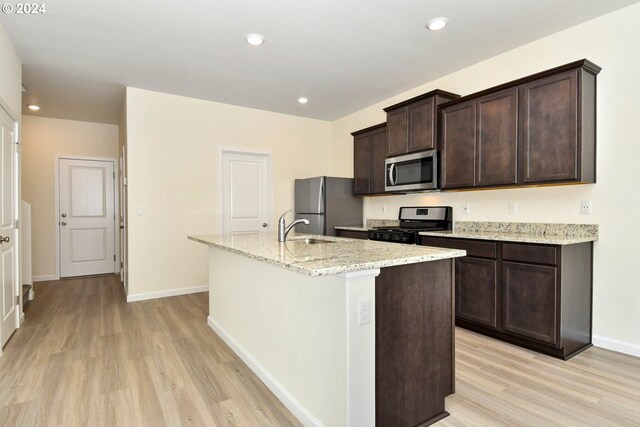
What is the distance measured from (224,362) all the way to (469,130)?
2923 millimetres

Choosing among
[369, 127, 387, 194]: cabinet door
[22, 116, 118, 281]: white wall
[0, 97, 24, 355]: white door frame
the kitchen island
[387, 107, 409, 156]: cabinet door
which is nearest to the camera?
the kitchen island

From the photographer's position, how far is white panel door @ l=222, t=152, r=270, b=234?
4.96 m

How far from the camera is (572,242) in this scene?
2.49 m

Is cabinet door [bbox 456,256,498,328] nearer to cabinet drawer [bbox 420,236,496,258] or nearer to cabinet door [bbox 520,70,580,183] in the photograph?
cabinet drawer [bbox 420,236,496,258]

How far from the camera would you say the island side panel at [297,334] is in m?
1.54

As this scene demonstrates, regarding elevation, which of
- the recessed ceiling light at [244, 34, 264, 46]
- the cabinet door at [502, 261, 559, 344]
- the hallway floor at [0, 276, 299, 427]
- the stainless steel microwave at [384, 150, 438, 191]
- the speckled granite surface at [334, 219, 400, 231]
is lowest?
the hallway floor at [0, 276, 299, 427]

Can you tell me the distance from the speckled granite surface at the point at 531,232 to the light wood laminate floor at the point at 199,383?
34.1 inches

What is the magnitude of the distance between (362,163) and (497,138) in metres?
2.09

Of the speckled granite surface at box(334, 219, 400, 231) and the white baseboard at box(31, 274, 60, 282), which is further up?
the speckled granite surface at box(334, 219, 400, 231)

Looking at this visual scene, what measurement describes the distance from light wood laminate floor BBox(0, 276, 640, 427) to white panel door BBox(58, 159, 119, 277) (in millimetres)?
2733

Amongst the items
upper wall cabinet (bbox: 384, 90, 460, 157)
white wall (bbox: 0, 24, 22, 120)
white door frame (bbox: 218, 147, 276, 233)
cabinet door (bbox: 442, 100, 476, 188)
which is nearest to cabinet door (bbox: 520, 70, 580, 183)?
cabinet door (bbox: 442, 100, 476, 188)

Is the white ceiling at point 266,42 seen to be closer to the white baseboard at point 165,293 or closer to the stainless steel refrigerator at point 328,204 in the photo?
the stainless steel refrigerator at point 328,204

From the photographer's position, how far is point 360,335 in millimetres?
1509

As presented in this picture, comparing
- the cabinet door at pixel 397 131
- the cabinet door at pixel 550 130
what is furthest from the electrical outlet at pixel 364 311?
the cabinet door at pixel 397 131
